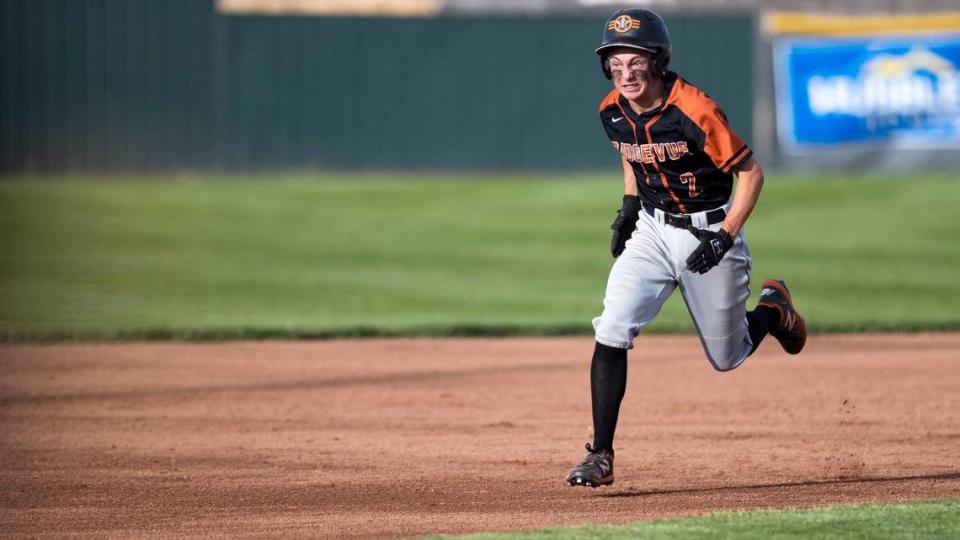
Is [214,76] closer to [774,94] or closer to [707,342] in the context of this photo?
[774,94]

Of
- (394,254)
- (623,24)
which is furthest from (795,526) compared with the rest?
(394,254)

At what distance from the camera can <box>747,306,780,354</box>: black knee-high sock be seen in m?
6.26

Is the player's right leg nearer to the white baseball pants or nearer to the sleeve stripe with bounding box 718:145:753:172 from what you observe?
the white baseball pants

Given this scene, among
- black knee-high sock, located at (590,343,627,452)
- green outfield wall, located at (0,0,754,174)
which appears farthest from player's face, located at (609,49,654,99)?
green outfield wall, located at (0,0,754,174)

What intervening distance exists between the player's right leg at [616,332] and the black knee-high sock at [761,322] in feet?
2.01

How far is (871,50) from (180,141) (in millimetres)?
10199

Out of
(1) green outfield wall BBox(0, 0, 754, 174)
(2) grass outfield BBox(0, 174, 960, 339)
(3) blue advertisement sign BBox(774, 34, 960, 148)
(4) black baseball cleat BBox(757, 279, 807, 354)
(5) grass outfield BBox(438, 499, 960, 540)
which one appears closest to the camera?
(5) grass outfield BBox(438, 499, 960, 540)

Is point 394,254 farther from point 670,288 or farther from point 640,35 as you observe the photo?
point 640,35

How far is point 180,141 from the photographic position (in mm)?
21516

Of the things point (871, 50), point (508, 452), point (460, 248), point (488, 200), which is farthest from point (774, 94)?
point (508, 452)

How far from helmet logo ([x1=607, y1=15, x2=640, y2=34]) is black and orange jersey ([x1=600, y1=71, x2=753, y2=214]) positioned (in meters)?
0.29

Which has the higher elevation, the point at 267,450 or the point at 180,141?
the point at 180,141

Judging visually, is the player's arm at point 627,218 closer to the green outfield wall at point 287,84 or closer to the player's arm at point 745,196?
the player's arm at point 745,196

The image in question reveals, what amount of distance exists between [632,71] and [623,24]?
7.5 inches
